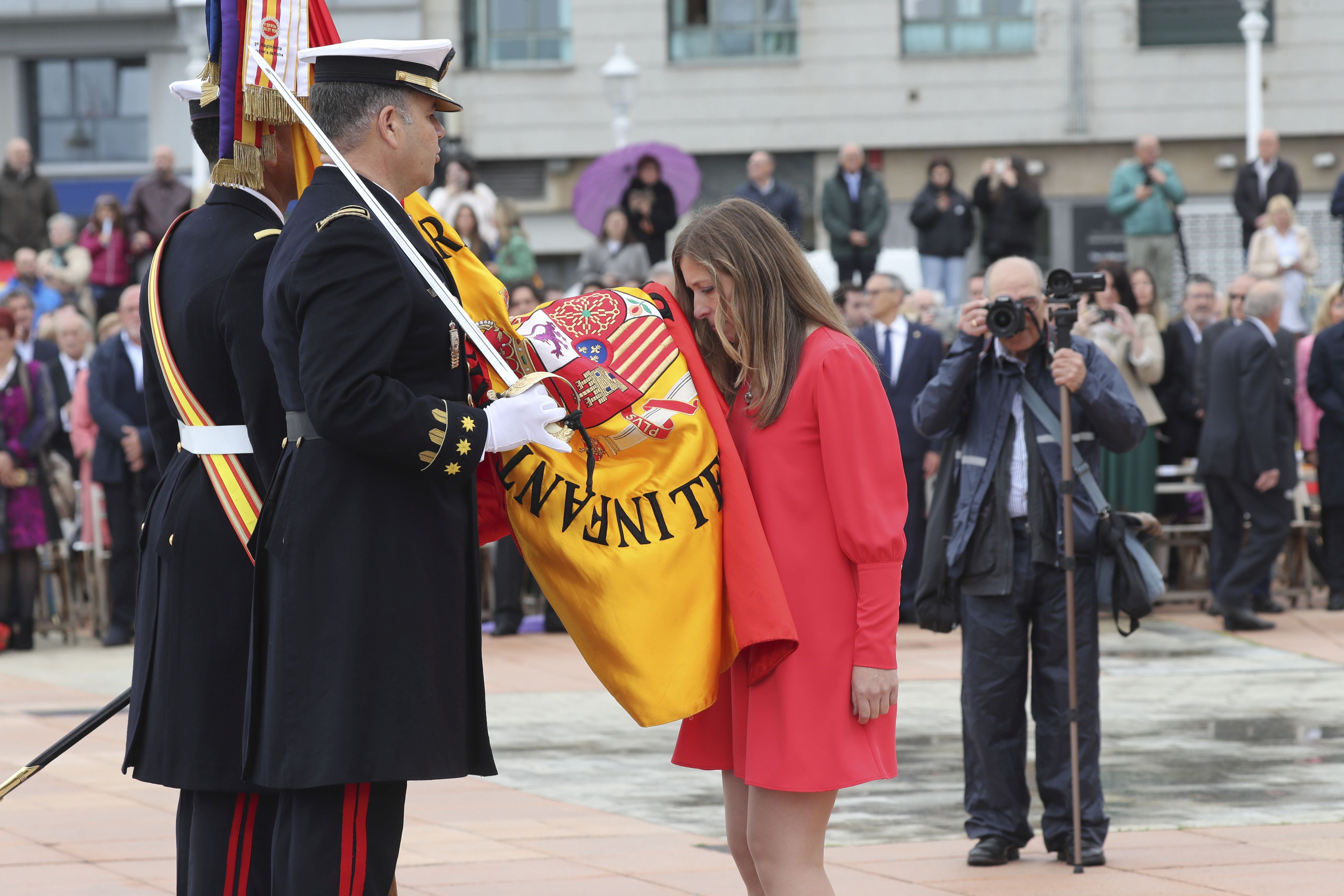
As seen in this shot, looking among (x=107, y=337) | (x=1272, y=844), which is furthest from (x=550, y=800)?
(x=107, y=337)

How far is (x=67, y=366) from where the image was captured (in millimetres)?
13492

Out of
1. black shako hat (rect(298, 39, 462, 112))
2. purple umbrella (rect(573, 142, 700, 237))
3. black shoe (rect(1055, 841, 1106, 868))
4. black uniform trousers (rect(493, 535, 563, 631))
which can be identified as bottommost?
black uniform trousers (rect(493, 535, 563, 631))

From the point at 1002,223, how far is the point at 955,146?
945 cm

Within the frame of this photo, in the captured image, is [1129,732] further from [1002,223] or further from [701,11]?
[701,11]

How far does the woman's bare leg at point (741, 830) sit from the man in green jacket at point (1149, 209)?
15064 millimetres

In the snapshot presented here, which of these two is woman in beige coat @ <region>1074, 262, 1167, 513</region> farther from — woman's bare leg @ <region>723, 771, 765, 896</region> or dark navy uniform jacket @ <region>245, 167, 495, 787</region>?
dark navy uniform jacket @ <region>245, 167, 495, 787</region>

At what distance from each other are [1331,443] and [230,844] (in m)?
10.5

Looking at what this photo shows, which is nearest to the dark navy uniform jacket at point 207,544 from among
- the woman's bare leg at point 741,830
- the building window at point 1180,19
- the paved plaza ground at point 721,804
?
the woman's bare leg at point 741,830

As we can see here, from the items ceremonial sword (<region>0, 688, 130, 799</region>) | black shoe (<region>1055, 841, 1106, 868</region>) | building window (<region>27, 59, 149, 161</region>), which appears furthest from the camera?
building window (<region>27, 59, 149, 161</region>)

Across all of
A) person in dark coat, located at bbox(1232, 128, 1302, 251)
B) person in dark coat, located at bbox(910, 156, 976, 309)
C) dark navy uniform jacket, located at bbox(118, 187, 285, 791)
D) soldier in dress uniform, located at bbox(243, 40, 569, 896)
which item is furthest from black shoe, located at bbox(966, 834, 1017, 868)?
person in dark coat, located at bbox(1232, 128, 1302, 251)

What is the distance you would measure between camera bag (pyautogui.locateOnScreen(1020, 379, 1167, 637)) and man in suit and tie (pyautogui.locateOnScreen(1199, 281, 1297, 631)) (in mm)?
6184

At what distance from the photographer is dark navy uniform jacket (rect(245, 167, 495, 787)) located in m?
3.71

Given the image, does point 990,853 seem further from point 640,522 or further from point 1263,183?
point 1263,183

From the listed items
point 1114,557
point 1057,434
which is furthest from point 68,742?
point 1114,557
